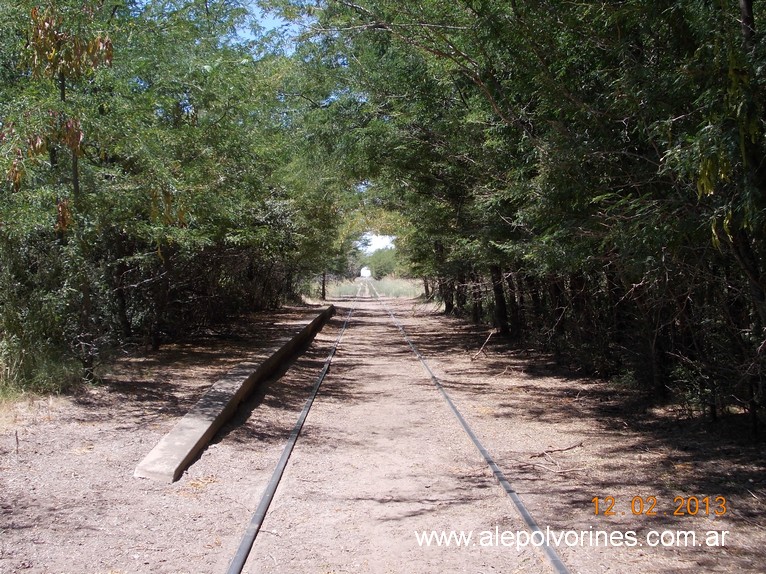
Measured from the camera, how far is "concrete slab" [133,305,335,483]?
20.6 ft

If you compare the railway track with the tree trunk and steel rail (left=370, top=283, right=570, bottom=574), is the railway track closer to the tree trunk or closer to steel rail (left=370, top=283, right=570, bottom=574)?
steel rail (left=370, top=283, right=570, bottom=574)

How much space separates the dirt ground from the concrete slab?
0.15 meters

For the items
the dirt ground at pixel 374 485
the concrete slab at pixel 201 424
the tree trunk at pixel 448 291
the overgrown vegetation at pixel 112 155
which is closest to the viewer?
the dirt ground at pixel 374 485

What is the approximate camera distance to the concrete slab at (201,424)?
629 cm

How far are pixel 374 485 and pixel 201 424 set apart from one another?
7.75 feet

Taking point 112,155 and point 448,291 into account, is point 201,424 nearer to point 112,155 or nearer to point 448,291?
point 112,155

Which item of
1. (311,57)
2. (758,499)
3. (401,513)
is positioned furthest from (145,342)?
(758,499)

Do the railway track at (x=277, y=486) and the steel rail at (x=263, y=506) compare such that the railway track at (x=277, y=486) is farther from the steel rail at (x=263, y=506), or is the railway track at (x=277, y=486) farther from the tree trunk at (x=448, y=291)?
the tree trunk at (x=448, y=291)

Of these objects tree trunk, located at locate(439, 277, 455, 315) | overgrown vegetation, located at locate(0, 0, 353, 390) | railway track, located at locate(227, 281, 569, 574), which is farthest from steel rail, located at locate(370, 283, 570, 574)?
tree trunk, located at locate(439, 277, 455, 315)

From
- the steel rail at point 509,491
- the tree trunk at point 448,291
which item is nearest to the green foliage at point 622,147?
the steel rail at point 509,491

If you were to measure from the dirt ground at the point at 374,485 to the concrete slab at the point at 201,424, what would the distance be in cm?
15

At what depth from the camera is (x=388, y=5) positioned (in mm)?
8195

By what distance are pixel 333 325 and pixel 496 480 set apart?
2254cm

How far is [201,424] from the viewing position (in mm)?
7660
